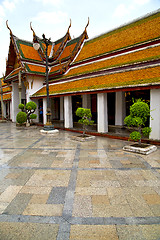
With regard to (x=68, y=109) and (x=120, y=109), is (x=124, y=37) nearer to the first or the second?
(x=120, y=109)

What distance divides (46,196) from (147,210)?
6.90 ft

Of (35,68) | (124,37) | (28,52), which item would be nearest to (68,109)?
(124,37)

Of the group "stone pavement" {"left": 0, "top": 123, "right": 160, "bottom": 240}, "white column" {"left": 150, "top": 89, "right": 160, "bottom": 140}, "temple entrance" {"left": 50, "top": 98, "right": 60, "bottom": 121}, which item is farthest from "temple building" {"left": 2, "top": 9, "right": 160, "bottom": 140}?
"stone pavement" {"left": 0, "top": 123, "right": 160, "bottom": 240}

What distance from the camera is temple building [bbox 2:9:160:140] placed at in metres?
8.91

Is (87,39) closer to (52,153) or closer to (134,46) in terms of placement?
(134,46)

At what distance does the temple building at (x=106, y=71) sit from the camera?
8906mm

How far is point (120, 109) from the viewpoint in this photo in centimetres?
1302

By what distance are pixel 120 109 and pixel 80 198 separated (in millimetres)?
10453

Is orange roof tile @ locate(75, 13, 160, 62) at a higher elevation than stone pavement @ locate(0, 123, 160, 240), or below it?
higher

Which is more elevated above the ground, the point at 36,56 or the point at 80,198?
the point at 36,56

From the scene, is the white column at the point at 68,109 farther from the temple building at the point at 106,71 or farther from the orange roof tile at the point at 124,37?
the orange roof tile at the point at 124,37

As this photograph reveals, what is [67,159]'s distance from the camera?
237 inches

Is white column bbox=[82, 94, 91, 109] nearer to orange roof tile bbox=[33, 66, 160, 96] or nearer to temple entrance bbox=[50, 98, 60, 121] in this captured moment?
orange roof tile bbox=[33, 66, 160, 96]

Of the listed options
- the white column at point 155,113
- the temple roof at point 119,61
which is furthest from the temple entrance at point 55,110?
the white column at point 155,113
